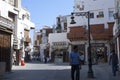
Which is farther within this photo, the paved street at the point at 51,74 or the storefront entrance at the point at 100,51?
the storefront entrance at the point at 100,51

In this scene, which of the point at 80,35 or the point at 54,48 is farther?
the point at 54,48

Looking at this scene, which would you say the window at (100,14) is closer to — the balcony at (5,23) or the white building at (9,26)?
the white building at (9,26)

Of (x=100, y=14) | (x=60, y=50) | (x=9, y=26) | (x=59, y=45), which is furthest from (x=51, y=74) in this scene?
(x=60, y=50)

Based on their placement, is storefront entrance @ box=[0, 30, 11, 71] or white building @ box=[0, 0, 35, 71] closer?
storefront entrance @ box=[0, 30, 11, 71]

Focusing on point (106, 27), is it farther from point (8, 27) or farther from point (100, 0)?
point (8, 27)

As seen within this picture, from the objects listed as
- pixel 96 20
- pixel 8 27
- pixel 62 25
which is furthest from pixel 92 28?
pixel 8 27

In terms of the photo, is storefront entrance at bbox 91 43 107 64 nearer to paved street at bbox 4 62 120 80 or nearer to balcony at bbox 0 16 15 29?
paved street at bbox 4 62 120 80

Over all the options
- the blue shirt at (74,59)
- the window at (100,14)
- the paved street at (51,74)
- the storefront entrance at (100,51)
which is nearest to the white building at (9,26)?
the paved street at (51,74)

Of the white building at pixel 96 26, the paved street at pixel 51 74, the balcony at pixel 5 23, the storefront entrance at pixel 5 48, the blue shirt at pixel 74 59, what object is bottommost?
A: the paved street at pixel 51 74

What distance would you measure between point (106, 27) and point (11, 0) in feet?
74.3

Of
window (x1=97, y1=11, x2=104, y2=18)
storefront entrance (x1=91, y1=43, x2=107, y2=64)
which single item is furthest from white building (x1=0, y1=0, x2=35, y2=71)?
window (x1=97, y1=11, x2=104, y2=18)

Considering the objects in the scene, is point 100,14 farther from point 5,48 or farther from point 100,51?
point 5,48

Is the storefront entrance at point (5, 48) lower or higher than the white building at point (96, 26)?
lower

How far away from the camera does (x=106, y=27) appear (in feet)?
199
